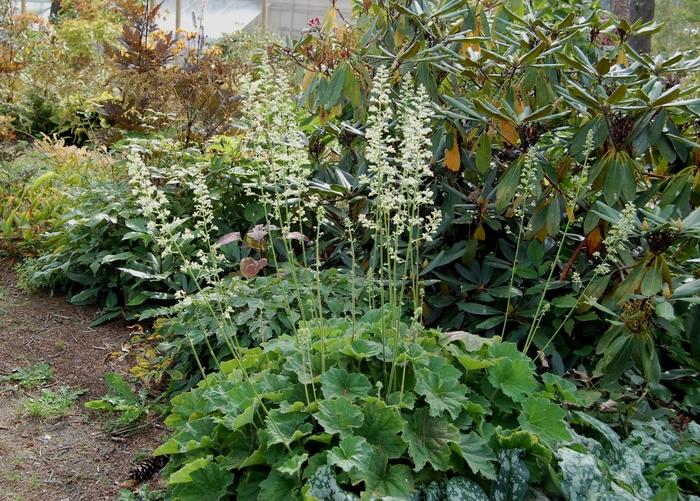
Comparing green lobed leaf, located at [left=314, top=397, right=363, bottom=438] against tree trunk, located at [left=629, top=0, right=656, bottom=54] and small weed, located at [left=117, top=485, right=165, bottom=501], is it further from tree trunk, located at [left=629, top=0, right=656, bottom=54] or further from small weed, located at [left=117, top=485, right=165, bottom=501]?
tree trunk, located at [left=629, top=0, right=656, bottom=54]

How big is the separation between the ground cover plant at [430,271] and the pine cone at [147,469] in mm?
290

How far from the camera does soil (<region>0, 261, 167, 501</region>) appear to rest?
2.40 meters

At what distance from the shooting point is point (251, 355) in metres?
2.24

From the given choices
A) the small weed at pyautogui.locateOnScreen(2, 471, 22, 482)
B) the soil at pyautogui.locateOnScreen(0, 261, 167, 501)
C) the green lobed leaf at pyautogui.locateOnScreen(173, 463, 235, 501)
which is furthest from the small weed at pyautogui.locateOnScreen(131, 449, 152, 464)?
the green lobed leaf at pyautogui.locateOnScreen(173, 463, 235, 501)

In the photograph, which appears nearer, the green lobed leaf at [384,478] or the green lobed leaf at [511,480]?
the green lobed leaf at [384,478]

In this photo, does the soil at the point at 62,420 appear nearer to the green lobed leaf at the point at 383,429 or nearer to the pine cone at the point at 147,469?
the pine cone at the point at 147,469

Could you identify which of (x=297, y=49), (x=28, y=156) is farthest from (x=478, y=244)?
(x=28, y=156)

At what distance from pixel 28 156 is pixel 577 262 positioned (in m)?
5.65

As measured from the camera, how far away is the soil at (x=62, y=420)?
240 cm

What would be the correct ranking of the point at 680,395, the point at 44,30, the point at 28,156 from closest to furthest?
the point at 680,395
the point at 28,156
the point at 44,30

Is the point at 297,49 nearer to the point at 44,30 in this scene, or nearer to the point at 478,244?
the point at 478,244

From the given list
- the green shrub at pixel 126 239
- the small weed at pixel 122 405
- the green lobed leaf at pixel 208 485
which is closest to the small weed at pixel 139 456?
the small weed at pixel 122 405

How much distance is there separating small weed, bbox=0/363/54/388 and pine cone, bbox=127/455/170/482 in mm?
843

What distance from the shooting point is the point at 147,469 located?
2.38m
